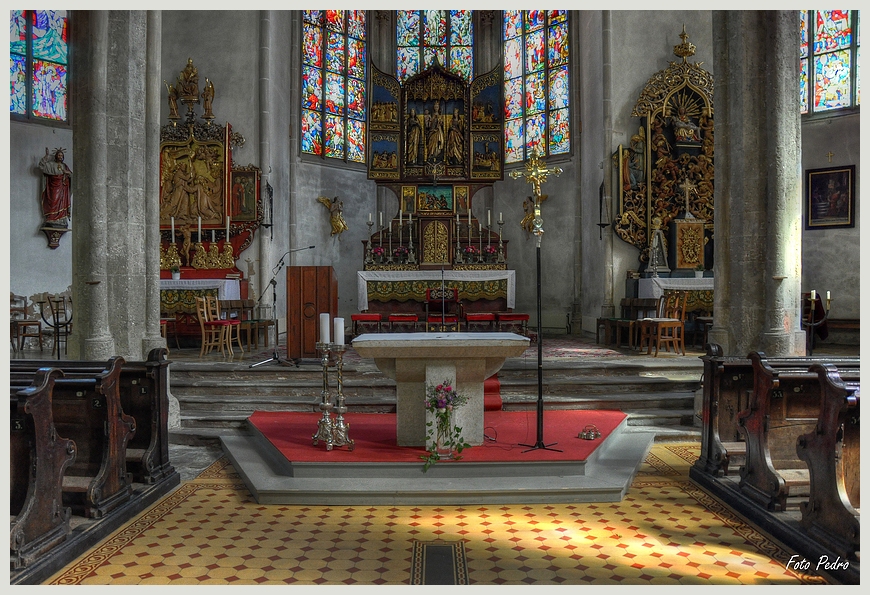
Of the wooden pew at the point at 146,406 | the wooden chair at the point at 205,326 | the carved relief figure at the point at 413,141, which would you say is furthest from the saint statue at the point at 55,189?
the wooden pew at the point at 146,406

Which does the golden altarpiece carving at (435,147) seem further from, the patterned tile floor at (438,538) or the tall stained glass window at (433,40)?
the patterned tile floor at (438,538)

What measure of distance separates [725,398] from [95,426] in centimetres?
471

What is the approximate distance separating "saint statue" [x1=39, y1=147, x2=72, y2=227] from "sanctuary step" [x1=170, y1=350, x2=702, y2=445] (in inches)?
256

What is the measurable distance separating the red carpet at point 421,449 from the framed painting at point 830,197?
7940 mm

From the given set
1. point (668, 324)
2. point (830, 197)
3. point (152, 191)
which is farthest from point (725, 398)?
point (830, 197)

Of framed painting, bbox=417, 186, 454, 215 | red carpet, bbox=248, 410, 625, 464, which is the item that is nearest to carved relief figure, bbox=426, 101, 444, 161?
framed painting, bbox=417, 186, 454, 215

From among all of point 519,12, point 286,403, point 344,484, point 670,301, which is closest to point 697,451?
Answer: point 344,484

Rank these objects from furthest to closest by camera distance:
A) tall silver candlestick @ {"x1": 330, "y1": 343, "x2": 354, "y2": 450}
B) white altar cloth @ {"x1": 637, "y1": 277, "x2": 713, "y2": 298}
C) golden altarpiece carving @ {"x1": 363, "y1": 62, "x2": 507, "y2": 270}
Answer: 1. golden altarpiece carving @ {"x1": 363, "y1": 62, "x2": 507, "y2": 270}
2. white altar cloth @ {"x1": 637, "y1": 277, "x2": 713, "y2": 298}
3. tall silver candlestick @ {"x1": 330, "y1": 343, "x2": 354, "y2": 450}

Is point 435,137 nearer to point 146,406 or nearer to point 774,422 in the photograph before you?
point 146,406

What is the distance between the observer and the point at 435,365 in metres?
5.50

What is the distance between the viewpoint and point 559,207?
15.6m

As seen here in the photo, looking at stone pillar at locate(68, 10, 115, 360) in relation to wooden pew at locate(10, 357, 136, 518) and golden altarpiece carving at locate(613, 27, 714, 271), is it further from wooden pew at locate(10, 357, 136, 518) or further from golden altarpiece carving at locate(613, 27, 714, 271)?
golden altarpiece carving at locate(613, 27, 714, 271)

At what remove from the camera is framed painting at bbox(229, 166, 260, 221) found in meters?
13.2

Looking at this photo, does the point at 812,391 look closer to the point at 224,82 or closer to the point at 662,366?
the point at 662,366
